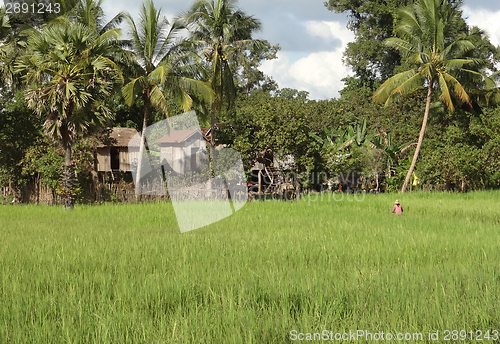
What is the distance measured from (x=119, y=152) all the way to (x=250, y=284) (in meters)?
24.9

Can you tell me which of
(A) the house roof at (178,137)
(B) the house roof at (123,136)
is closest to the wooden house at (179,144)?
(A) the house roof at (178,137)

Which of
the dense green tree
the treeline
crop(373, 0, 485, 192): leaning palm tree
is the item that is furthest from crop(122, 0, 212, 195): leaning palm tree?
the dense green tree

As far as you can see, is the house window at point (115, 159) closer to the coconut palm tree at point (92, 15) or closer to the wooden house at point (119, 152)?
the wooden house at point (119, 152)

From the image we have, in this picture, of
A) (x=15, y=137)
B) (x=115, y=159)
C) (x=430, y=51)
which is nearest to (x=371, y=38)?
(x=430, y=51)

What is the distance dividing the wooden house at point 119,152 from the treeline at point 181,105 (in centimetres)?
712

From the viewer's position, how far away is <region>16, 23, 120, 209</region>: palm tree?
48.3 ft

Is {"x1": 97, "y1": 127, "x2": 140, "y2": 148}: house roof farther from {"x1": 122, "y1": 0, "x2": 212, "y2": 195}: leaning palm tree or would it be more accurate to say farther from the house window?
{"x1": 122, "y1": 0, "x2": 212, "y2": 195}: leaning palm tree

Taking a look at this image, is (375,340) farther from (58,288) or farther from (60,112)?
(60,112)

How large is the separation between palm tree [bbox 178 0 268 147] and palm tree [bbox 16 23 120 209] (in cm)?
474

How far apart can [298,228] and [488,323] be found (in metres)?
6.37

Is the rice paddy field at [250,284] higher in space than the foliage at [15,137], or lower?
lower

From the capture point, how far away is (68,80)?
1485cm

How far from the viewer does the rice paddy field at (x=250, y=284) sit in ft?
12.8

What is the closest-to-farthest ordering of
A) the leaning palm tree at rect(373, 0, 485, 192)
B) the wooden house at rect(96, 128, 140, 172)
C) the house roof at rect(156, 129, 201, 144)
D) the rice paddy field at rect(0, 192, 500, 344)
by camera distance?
the rice paddy field at rect(0, 192, 500, 344), the leaning palm tree at rect(373, 0, 485, 192), the wooden house at rect(96, 128, 140, 172), the house roof at rect(156, 129, 201, 144)
